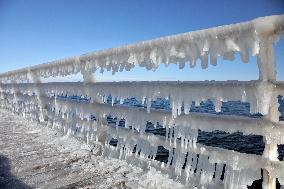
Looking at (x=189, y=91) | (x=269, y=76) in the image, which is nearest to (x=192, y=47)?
(x=189, y=91)

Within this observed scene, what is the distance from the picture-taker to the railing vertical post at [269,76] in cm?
177

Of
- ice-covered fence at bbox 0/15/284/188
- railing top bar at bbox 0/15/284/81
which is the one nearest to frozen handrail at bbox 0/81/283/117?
ice-covered fence at bbox 0/15/284/188

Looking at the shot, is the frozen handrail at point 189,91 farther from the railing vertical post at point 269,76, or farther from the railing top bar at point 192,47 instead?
the railing top bar at point 192,47

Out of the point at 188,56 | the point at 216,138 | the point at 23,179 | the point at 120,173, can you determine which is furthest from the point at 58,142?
the point at 216,138

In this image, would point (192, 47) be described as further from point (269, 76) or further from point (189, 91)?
point (269, 76)

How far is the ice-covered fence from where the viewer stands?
181cm

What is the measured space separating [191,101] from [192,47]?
0.41m

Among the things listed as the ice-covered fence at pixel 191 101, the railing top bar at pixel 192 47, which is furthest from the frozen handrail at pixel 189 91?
the railing top bar at pixel 192 47

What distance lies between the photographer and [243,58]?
183cm

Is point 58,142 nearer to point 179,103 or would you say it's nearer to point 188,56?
point 179,103

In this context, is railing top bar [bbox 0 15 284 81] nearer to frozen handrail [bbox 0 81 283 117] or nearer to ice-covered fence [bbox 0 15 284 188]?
ice-covered fence [bbox 0 15 284 188]

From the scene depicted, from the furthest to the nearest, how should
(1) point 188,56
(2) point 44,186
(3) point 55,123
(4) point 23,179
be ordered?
(3) point 55,123, (4) point 23,179, (2) point 44,186, (1) point 188,56

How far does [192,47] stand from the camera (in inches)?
84.7

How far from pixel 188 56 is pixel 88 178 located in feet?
5.25
